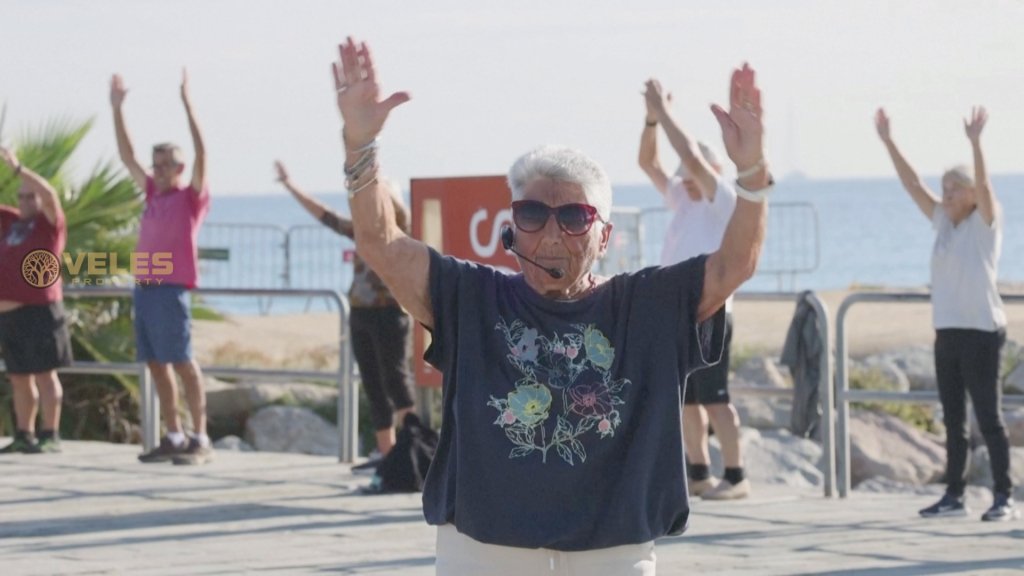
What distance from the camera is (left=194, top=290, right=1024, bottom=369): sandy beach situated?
22109mm

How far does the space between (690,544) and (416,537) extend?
4.30 feet

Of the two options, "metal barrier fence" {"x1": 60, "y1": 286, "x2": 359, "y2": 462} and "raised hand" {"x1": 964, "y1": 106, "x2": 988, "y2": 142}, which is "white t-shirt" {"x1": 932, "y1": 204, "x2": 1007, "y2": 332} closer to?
"raised hand" {"x1": 964, "y1": 106, "x2": 988, "y2": 142}

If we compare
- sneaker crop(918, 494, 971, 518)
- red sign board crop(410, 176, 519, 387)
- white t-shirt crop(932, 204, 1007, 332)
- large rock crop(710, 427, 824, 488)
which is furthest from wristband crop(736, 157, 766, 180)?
large rock crop(710, 427, 824, 488)

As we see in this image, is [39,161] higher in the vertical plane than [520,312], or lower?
higher

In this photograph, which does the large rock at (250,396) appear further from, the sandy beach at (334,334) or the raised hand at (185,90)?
the raised hand at (185,90)

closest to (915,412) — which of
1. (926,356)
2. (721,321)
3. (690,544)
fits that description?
(926,356)

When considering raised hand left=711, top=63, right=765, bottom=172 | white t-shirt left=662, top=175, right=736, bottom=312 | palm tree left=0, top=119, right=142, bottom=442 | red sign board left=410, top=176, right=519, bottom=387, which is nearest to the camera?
raised hand left=711, top=63, right=765, bottom=172

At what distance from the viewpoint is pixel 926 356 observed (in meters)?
21.6

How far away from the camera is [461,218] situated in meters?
10.9

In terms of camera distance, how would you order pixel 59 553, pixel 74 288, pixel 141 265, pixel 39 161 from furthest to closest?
pixel 39 161 < pixel 74 288 < pixel 141 265 < pixel 59 553

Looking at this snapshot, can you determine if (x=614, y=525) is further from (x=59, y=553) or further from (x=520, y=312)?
(x=59, y=553)

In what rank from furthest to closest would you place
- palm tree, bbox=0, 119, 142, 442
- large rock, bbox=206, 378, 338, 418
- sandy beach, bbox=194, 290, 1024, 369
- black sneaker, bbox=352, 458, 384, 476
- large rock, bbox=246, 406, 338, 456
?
sandy beach, bbox=194, 290, 1024, 369, large rock, bbox=206, 378, 338, 418, large rock, bbox=246, 406, 338, 456, palm tree, bbox=0, 119, 142, 442, black sneaker, bbox=352, 458, 384, 476

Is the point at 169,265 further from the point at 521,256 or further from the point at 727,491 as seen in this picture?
the point at 521,256

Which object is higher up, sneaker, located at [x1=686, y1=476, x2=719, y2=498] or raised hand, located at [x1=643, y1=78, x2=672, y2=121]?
raised hand, located at [x1=643, y1=78, x2=672, y2=121]
